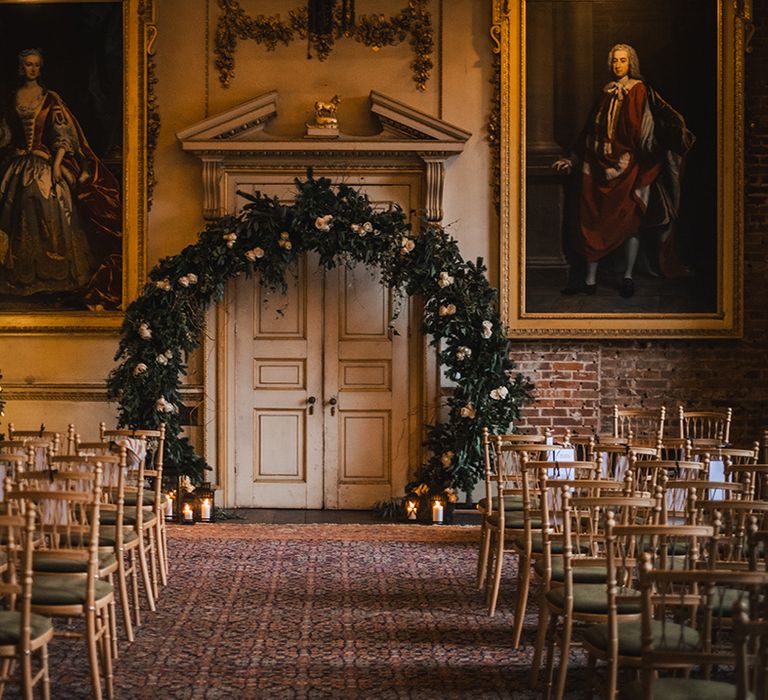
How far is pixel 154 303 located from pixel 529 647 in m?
5.66

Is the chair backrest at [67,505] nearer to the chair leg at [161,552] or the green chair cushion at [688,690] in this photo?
the chair leg at [161,552]

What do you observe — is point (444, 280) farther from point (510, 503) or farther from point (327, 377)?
point (510, 503)

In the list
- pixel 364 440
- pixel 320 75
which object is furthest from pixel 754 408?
pixel 320 75

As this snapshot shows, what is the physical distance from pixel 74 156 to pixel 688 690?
921 cm

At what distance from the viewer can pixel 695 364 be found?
37.0 feet

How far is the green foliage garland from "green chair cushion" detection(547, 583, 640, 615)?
501 centimetres

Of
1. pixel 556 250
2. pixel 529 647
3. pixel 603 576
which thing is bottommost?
pixel 529 647

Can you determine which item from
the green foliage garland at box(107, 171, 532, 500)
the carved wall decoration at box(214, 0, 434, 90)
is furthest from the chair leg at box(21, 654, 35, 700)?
the carved wall decoration at box(214, 0, 434, 90)

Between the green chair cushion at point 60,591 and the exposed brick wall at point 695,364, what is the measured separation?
6647 mm

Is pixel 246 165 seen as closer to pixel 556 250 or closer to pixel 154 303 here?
pixel 154 303

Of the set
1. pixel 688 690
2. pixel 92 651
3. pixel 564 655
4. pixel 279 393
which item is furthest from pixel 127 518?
pixel 688 690

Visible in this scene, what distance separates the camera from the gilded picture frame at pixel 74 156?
1132cm

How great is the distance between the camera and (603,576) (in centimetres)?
552

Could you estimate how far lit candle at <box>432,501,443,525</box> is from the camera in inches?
412
